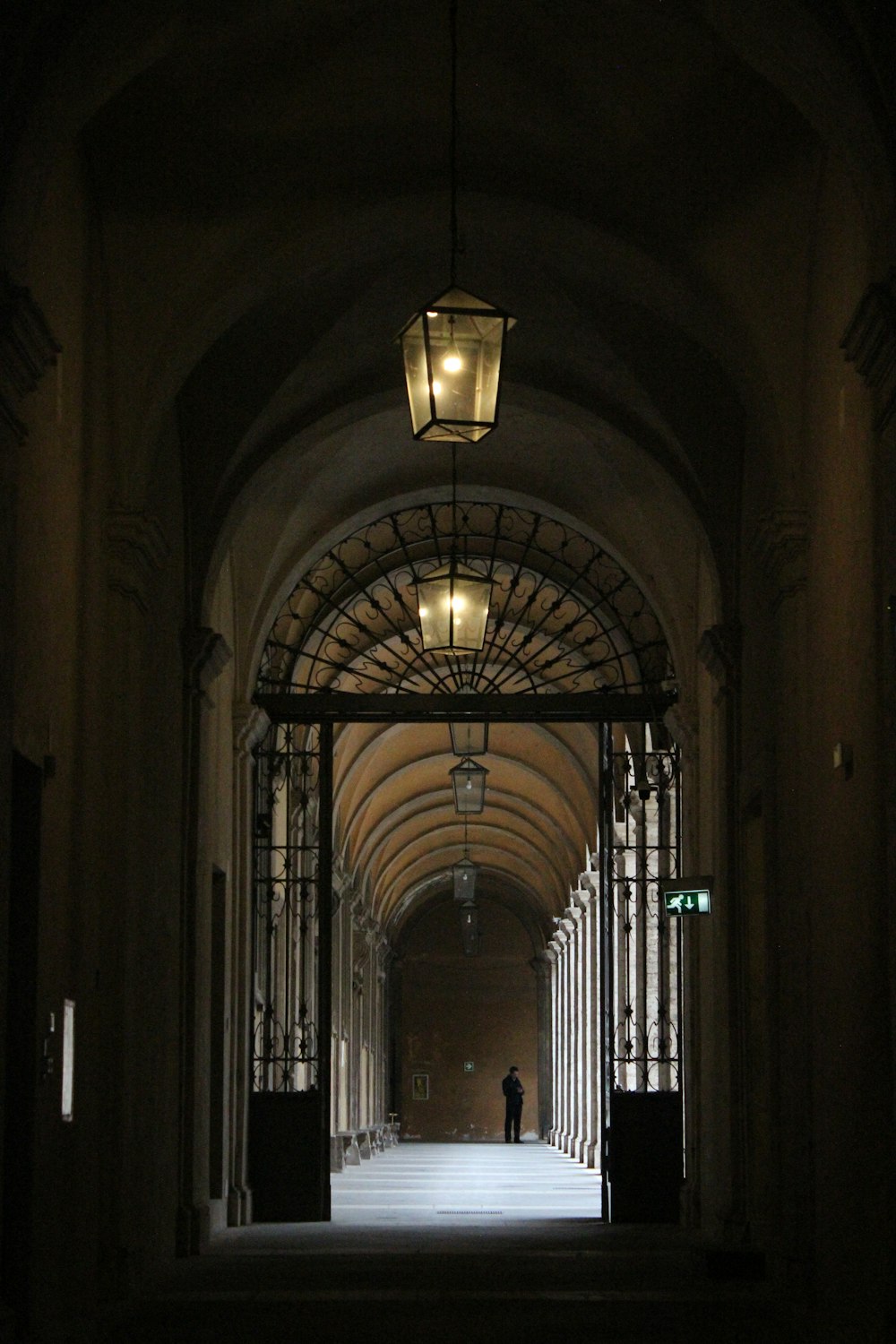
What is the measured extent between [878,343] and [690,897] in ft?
22.2

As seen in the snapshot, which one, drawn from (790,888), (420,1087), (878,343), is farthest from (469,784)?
(420,1087)

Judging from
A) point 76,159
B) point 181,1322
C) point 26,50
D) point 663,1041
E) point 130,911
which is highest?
point 76,159

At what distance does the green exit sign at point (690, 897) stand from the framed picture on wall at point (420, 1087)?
36.0m

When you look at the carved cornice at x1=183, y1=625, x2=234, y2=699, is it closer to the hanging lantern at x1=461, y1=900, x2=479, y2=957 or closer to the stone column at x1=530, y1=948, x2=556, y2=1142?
the hanging lantern at x1=461, y1=900, x2=479, y2=957

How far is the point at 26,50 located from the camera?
680 centimetres

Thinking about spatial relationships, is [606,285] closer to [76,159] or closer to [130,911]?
[76,159]

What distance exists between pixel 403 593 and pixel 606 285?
8422 millimetres

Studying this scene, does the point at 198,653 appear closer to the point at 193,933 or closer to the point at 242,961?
the point at 193,933

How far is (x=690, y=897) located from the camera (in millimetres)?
13266

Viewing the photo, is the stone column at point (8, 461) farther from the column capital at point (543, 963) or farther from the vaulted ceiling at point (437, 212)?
the column capital at point (543, 963)

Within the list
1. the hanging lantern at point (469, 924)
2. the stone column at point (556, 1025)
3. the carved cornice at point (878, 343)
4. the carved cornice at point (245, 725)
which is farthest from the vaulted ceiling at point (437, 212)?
the stone column at point (556, 1025)

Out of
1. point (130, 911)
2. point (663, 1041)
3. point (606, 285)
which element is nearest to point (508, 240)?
point (606, 285)

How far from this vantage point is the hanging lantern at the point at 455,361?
340 inches

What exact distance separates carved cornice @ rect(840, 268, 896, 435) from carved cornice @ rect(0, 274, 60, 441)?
300cm
